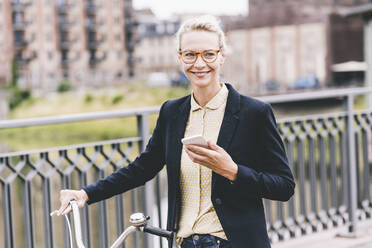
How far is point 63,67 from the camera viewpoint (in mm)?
78125

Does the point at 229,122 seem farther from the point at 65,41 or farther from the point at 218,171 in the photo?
the point at 65,41

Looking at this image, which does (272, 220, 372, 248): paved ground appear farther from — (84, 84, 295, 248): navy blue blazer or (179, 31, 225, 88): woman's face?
(179, 31, 225, 88): woman's face

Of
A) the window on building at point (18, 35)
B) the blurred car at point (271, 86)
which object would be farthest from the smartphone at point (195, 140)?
the window on building at point (18, 35)

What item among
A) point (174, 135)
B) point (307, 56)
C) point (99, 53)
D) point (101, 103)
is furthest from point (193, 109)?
point (99, 53)

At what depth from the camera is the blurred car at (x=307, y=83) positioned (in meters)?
52.8

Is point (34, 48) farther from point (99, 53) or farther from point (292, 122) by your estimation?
point (292, 122)

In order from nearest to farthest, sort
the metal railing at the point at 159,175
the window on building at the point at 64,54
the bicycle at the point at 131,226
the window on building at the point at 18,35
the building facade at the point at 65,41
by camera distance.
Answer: the bicycle at the point at 131,226, the metal railing at the point at 159,175, the building facade at the point at 65,41, the window on building at the point at 18,35, the window on building at the point at 64,54

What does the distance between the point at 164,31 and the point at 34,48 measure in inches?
934

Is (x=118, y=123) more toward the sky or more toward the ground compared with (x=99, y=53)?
more toward the ground

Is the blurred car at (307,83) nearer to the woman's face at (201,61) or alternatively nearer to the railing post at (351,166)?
the railing post at (351,166)

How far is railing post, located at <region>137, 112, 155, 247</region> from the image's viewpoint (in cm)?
425

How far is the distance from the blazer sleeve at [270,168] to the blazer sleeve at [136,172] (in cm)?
48

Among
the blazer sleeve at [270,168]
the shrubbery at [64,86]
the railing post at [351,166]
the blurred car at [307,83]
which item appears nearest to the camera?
the blazer sleeve at [270,168]

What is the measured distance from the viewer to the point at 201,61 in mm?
2311
